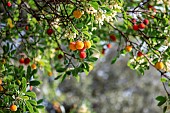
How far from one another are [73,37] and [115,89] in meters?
8.91

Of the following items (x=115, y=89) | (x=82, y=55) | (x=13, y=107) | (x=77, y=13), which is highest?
(x=77, y=13)

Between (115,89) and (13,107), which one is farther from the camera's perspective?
(115,89)

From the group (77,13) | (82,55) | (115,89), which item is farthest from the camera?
(115,89)

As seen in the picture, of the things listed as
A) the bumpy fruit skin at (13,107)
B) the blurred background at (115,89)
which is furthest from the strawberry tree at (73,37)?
the blurred background at (115,89)

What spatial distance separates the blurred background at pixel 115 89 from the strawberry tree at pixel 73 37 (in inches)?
256

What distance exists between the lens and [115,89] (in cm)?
1045

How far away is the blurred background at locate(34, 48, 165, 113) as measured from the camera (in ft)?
31.0

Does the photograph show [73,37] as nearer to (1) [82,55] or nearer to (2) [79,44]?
(2) [79,44]

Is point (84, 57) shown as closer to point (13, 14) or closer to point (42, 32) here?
point (42, 32)

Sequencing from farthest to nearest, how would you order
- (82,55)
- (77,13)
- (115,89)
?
(115,89) → (82,55) → (77,13)

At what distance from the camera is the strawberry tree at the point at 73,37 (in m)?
1.67

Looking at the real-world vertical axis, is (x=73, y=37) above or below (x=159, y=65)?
above

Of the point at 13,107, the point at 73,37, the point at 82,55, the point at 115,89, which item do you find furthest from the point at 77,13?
the point at 115,89

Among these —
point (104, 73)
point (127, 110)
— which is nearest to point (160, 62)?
point (127, 110)
